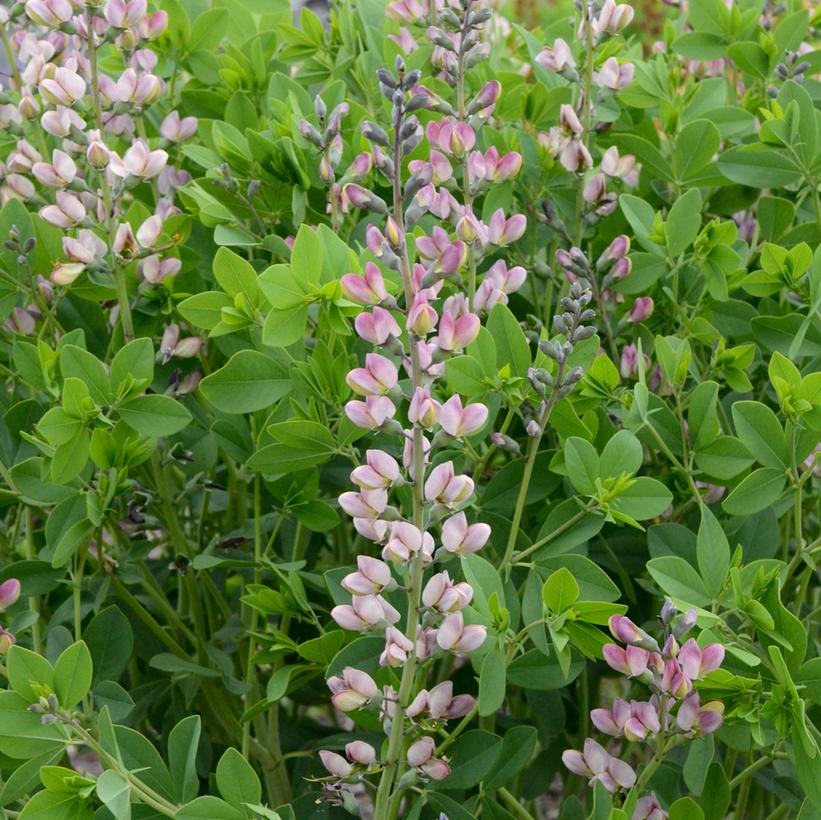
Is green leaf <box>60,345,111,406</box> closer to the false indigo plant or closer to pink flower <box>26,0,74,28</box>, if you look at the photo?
the false indigo plant

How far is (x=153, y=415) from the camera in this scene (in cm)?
120

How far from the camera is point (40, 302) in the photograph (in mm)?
1306

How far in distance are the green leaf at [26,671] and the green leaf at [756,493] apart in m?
0.64

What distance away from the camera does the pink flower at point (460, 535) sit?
952 mm

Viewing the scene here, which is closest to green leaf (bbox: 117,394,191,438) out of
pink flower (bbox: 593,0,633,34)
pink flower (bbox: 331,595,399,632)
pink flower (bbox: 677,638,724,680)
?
pink flower (bbox: 331,595,399,632)

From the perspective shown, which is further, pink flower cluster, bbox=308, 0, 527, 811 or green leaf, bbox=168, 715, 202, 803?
green leaf, bbox=168, 715, 202, 803

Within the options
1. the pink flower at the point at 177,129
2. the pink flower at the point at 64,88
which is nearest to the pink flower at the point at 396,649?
the pink flower at the point at 64,88

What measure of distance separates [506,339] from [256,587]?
365 mm

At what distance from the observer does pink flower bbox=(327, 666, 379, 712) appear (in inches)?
38.3

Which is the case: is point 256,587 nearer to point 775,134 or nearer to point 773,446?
point 773,446

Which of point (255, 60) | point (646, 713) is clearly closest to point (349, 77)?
point (255, 60)

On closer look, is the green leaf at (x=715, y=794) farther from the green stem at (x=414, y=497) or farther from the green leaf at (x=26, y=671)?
the green leaf at (x=26, y=671)

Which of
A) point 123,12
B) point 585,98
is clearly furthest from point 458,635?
point 123,12

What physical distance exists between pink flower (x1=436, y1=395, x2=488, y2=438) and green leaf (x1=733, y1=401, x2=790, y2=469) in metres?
0.33
